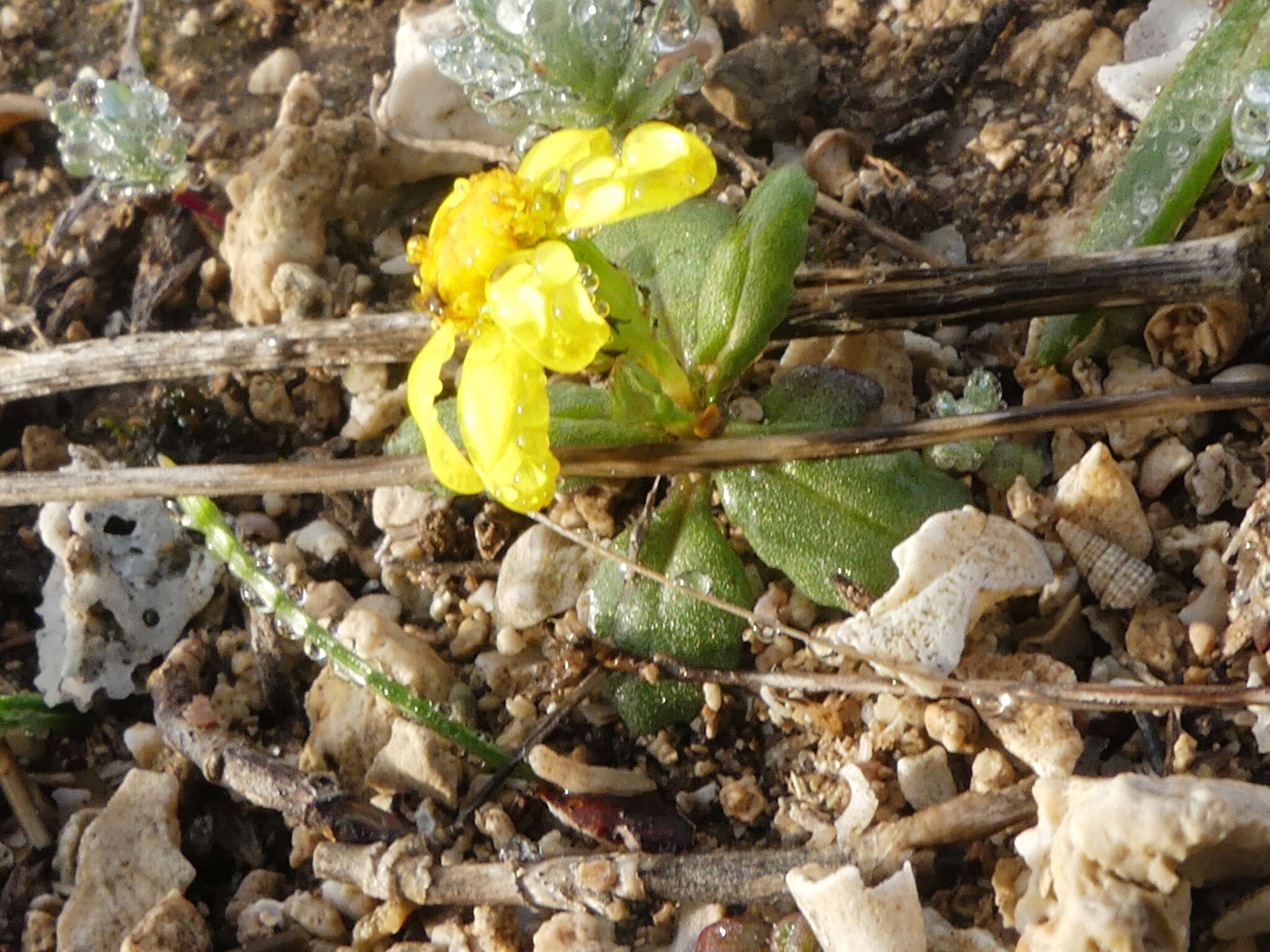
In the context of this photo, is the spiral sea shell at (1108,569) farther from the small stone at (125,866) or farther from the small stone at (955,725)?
the small stone at (125,866)

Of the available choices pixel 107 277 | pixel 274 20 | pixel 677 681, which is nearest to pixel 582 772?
pixel 677 681

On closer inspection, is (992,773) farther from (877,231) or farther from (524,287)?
(877,231)

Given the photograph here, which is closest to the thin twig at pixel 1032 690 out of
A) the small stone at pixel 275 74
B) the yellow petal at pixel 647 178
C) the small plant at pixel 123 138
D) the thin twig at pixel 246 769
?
the thin twig at pixel 246 769

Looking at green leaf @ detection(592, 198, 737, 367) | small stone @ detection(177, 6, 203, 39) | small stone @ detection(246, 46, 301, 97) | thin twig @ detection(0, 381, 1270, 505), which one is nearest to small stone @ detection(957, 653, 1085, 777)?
thin twig @ detection(0, 381, 1270, 505)

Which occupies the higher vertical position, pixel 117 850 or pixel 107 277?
pixel 107 277

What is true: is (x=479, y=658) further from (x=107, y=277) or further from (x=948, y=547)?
(x=107, y=277)

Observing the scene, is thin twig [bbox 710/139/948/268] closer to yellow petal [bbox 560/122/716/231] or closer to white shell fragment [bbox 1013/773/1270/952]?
yellow petal [bbox 560/122/716/231]
